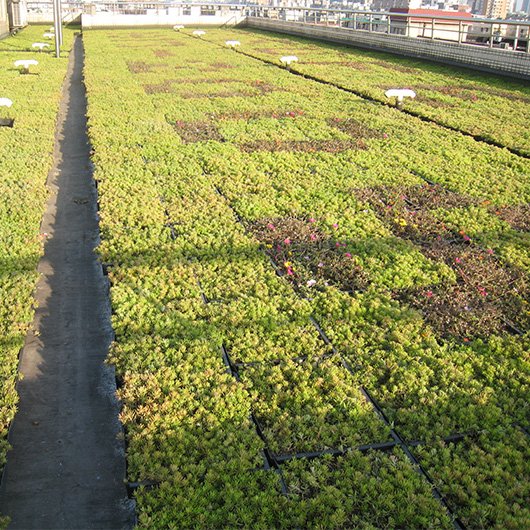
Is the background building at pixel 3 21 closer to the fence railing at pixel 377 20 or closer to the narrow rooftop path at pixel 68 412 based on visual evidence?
the fence railing at pixel 377 20

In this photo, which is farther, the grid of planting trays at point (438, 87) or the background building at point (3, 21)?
the background building at point (3, 21)

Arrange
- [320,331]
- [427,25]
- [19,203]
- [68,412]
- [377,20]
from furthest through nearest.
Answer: [377,20], [427,25], [19,203], [320,331], [68,412]

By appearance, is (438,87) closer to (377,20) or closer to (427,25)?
(427,25)

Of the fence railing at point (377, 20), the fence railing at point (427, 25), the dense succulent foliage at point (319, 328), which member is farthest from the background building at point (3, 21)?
the dense succulent foliage at point (319, 328)

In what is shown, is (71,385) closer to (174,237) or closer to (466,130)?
(174,237)

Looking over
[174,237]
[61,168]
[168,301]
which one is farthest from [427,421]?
[61,168]

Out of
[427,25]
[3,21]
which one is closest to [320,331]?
[427,25]

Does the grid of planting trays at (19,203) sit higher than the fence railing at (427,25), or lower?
lower
